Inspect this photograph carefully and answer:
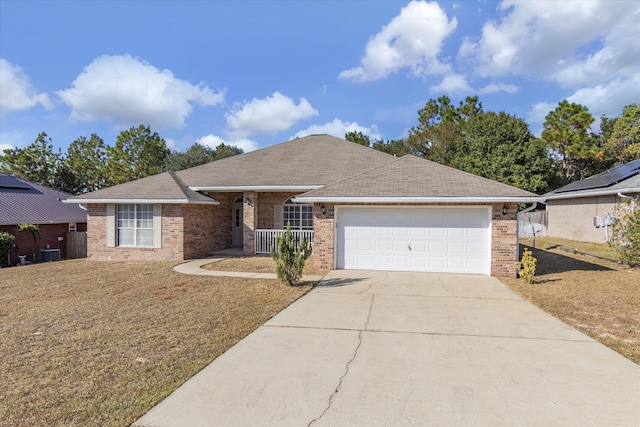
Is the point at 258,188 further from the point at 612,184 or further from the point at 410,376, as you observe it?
the point at 612,184

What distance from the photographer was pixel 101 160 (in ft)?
130

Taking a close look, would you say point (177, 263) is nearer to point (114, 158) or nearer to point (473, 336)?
point (473, 336)

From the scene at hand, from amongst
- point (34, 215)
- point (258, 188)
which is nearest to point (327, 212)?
point (258, 188)

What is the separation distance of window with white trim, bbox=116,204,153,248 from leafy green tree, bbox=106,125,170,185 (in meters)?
27.1

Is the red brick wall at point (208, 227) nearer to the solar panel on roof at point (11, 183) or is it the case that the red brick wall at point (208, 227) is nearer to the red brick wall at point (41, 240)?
the red brick wall at point (41, 240)

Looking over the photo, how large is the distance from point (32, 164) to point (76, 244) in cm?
2351

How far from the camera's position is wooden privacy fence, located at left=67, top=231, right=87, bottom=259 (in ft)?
57.2

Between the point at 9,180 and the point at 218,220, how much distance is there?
13.6 m

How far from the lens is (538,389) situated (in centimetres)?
395

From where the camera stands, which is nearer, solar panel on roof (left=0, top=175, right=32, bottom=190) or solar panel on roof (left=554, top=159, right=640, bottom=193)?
solar panel on roof (left=554, top=159, right=640, bottom=193)

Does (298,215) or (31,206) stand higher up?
(31,206)

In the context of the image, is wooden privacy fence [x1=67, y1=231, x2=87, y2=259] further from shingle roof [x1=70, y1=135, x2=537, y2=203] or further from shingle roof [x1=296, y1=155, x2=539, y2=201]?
shingle roof [x1=296, y1=155, x2=539, y2=201]

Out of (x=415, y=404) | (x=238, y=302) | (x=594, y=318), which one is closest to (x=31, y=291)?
(x=238, y=302)

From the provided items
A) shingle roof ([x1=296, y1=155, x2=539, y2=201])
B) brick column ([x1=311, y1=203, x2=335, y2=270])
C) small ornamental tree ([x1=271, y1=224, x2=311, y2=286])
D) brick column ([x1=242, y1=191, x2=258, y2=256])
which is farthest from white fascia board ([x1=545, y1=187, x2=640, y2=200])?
brick column ([x1=242, y1=191, x2=258, y2=256])
